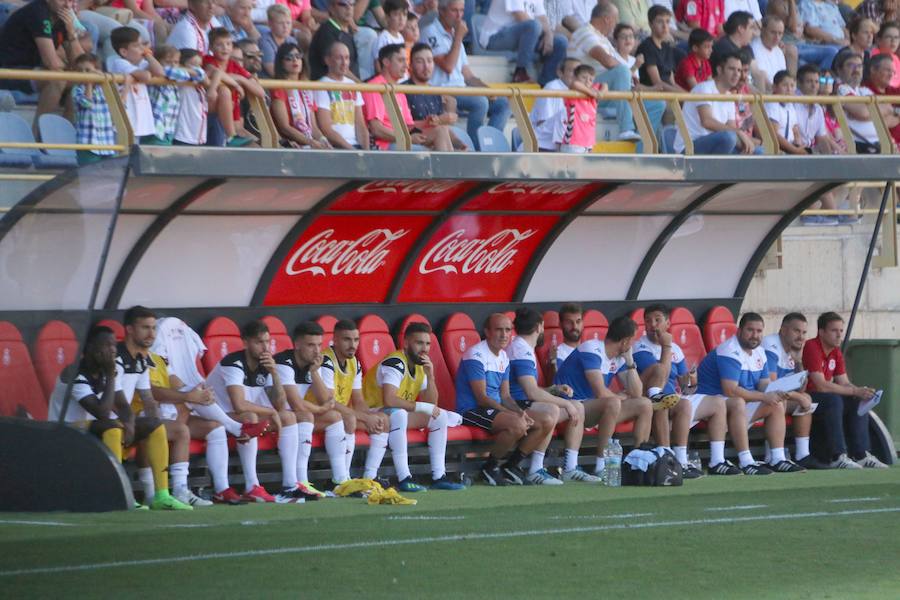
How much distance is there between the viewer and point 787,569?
25.8 feet

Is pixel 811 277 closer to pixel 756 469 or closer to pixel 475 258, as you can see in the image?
pixel 756 469

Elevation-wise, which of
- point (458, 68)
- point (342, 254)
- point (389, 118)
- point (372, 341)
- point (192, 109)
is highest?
point (458, 68)

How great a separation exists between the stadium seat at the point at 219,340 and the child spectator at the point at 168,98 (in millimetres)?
1443

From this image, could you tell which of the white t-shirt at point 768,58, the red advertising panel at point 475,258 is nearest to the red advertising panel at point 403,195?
the red advertising panel at point 475,258

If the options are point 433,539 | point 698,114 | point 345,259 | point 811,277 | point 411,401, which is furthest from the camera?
point 811,277

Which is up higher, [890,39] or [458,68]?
[890,39]

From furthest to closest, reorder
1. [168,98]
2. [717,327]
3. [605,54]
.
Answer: [605,54] → [717,327] → [168,98]

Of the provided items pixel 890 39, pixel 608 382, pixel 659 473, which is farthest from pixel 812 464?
pixel 890 39

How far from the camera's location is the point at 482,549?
850cm

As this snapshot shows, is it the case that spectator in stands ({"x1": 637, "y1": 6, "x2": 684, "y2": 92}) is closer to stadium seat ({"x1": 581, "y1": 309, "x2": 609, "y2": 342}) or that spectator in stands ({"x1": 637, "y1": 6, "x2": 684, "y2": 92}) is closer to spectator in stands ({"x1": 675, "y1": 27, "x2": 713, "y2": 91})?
spectator in stands ({"x1": 675, "y1": 27, "x2": 713, "y2": 91})

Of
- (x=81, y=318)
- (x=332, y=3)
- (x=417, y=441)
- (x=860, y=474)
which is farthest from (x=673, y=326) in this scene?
(x=81, y=318)

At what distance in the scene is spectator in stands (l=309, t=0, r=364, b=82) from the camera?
1341 centimetres

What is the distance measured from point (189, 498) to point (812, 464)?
564 cm

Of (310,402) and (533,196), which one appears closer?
(310,402)
